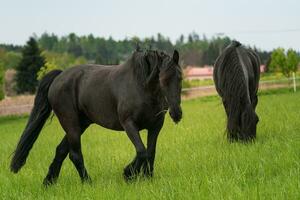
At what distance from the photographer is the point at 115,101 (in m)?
6.03

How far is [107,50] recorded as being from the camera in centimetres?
15988

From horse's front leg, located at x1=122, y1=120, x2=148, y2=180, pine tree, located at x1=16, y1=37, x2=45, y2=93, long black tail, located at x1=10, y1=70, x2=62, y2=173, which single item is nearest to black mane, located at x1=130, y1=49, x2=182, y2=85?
horse's front leg, located at x1=122, y1=120, x2=148, y2=180

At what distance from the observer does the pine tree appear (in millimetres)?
57906

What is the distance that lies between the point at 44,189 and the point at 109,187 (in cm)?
133

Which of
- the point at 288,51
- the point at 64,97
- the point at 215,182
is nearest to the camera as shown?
the point at 215,182

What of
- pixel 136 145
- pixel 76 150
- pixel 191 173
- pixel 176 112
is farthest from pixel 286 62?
pixel 176 112

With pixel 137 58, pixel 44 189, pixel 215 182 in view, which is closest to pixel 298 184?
pixel 215 182

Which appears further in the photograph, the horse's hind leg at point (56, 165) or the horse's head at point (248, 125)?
the horse's head at point (248, 125)

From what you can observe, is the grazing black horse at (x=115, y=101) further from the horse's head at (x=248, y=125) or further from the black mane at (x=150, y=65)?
the horse's head at (x=248, y=125)

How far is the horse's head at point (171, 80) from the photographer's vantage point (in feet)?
16.4

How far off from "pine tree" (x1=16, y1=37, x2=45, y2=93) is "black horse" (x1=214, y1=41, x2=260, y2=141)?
50943mm

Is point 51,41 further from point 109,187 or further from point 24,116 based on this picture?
point 109,187

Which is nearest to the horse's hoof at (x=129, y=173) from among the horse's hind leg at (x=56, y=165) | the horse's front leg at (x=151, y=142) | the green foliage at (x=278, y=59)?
the horse's front leg at (x=151, y=142)

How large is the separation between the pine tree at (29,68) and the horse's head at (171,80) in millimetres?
54324
